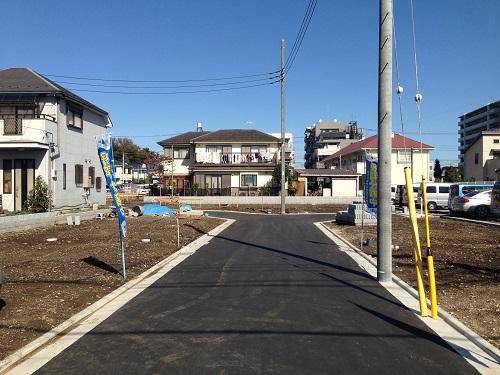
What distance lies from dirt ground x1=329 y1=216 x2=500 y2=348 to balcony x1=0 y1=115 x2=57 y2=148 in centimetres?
1457

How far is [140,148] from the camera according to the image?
336ft

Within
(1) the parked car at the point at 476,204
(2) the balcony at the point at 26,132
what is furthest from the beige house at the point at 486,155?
(2) the balcony at the point at 26,132

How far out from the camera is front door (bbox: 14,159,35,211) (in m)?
23.4

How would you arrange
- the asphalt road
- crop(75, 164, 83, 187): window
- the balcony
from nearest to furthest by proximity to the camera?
the asphalt road
the balcony
crop(75, 164, 83, 187): window

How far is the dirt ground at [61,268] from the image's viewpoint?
6520 millimetres

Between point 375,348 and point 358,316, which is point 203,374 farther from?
point 358,316

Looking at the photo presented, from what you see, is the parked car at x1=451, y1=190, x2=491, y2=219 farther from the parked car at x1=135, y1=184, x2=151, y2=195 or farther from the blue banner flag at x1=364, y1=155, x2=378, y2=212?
the parked car at x1=135, y1=184, x2=151, y2=195

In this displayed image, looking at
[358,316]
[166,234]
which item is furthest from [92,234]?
[358,316]

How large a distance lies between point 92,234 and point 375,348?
1401 cm

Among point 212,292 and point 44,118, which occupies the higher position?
point 44,118

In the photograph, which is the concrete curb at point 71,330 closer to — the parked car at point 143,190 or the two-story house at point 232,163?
the two-story house at point 232,163

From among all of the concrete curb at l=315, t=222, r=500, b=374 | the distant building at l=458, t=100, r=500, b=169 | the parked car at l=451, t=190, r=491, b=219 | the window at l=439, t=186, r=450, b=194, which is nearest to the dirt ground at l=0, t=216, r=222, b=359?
the concrete curb at l=315, t=222, r=500, b=374

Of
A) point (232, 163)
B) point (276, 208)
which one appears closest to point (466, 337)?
point (276, 208)

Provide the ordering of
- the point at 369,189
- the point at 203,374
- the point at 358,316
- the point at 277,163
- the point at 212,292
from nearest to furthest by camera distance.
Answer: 1. the point at 203,374
2. the point at 358,316
3. the point at 212,292
4. the point at 369,189
5. the point at 277,163
